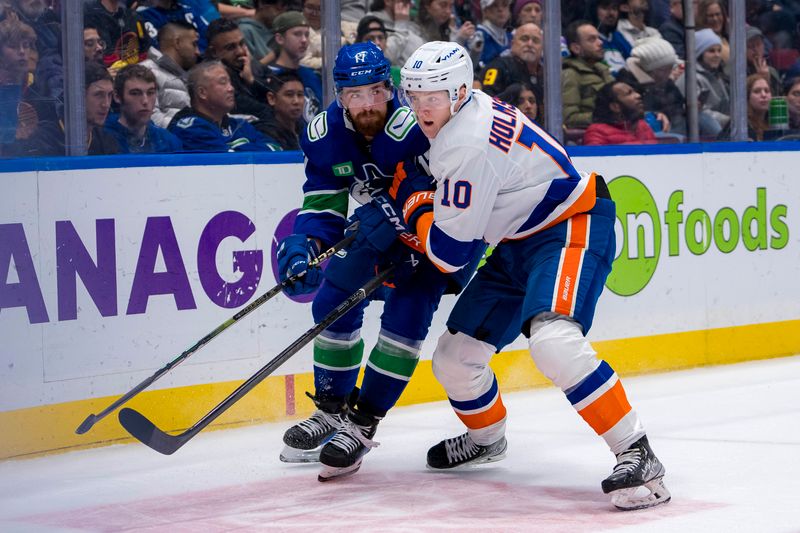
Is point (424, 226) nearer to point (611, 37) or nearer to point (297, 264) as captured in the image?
point (297, 264)

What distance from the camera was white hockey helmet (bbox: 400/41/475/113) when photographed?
9.44ft

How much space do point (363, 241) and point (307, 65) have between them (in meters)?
1.49

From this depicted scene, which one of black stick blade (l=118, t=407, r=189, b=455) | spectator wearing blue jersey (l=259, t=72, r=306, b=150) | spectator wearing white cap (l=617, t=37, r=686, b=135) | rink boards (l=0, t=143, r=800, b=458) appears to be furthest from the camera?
spectator wearing white cap (l=617, t=37, r=686, b=135)

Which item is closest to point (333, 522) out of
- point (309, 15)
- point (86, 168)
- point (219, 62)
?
point (86, 168)

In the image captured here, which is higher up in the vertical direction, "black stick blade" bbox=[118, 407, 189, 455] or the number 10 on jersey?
the number 10 on jersey

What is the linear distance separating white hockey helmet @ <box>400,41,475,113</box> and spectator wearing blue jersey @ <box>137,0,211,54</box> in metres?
1.55

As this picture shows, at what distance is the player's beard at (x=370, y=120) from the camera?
3.28 metres

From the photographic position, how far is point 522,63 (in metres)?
5.25

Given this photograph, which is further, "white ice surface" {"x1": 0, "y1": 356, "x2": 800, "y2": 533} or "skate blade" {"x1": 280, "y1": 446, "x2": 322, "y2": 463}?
"skate blade" {"x1": 280, "y1": 446, "x2": 322, "y2": 463}

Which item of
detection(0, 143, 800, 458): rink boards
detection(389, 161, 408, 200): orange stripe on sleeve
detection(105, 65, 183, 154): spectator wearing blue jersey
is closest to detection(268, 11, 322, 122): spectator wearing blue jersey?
detection(0, 143, 800, 458): rink boards

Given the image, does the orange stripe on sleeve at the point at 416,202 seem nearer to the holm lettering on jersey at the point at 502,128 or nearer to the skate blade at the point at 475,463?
the holm lettering on jersey at the point at 502,128

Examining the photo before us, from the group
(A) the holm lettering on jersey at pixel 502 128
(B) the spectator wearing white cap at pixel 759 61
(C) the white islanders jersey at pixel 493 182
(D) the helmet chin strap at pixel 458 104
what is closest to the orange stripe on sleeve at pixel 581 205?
(C) the white islanders jersey at pixel 493 182

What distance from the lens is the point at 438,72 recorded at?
288 centimetres

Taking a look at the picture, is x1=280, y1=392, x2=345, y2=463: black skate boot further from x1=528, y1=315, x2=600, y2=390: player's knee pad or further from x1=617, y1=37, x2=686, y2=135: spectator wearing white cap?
x1=617, y1=37, x2=686, y2=135: spectator wearing white cap
